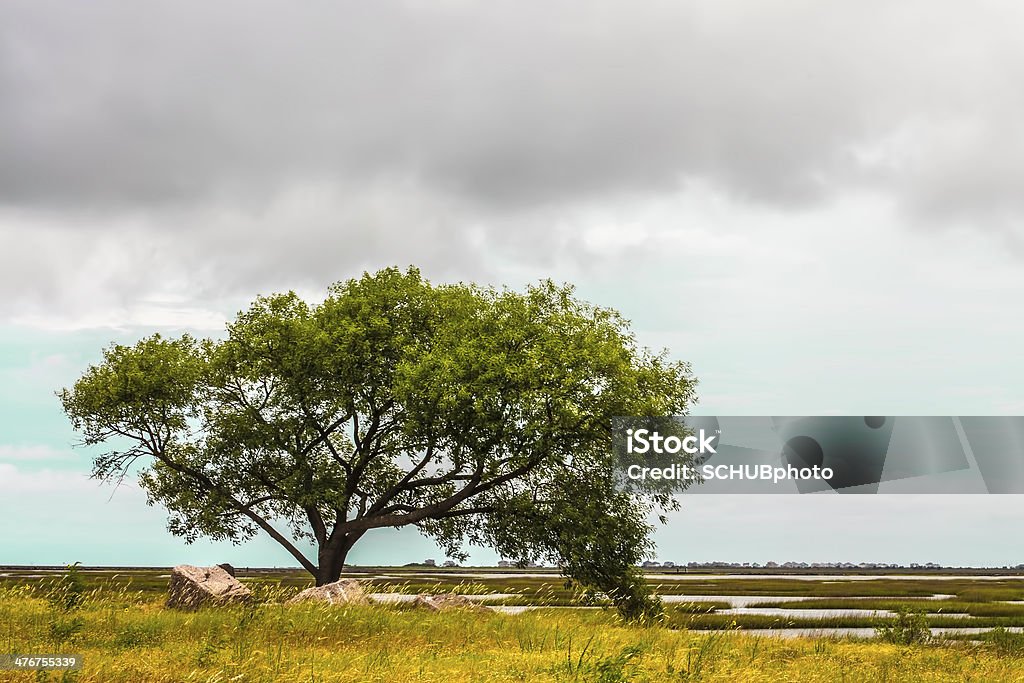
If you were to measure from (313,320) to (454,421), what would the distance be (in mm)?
9758

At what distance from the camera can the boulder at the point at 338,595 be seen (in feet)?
86.4

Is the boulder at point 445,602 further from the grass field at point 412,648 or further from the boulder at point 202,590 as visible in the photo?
the boulder at point 202,590

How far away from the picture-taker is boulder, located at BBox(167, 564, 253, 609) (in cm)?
2620

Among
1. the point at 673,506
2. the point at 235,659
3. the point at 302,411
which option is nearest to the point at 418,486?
the point at 302,411

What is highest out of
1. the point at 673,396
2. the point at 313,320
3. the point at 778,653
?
the point at 313,320

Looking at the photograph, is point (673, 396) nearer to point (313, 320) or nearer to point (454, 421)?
point (454, 421)

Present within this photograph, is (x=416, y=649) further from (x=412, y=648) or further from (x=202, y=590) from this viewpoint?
(x=202, y=590)

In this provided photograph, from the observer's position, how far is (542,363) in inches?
1363

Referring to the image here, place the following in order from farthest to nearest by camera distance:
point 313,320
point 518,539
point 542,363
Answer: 1. point 313,320
2. point 518,539
3. point 542,363

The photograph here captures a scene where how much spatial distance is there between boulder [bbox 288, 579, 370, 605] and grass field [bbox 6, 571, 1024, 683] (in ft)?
3.04

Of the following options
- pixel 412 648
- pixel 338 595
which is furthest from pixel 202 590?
pixel 412 648

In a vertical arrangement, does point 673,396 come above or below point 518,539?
above

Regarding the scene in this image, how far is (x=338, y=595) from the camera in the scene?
27.5 meters

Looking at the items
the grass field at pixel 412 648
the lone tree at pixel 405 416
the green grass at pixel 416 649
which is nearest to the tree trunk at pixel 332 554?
the lone tree at pixel 405 416
